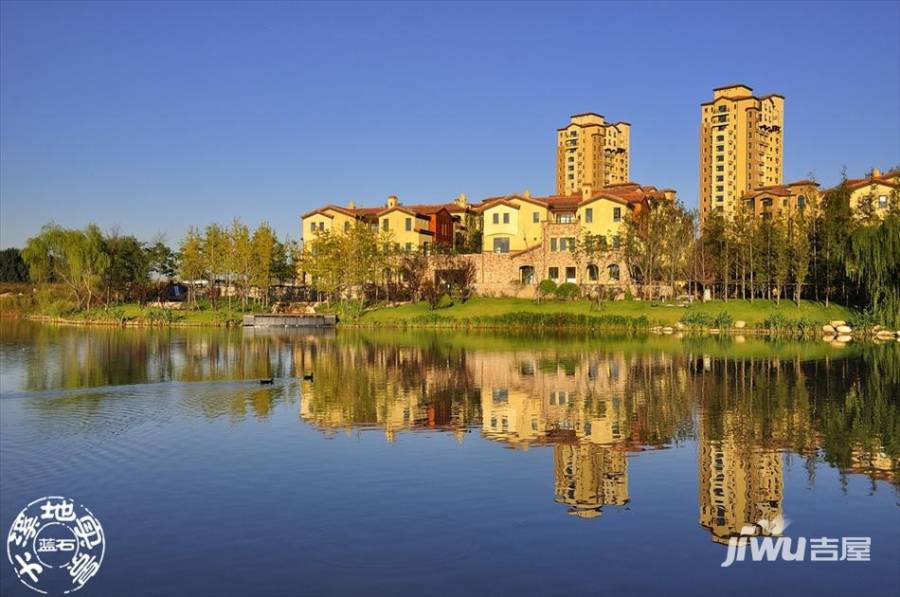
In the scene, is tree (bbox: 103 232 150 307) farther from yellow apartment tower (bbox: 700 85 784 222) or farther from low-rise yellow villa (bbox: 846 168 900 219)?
yellow apartment tower (bbox: 700 85 784 222)

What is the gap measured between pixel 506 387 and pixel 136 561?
1877 cm

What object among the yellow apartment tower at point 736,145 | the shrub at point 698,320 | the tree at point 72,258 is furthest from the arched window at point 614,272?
the yellow apartment tower at point 736,145

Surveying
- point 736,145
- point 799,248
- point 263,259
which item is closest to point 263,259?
point 263,259

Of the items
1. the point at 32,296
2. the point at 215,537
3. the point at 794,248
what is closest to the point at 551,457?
the point at 215,537

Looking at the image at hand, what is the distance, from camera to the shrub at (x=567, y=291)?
231 feet

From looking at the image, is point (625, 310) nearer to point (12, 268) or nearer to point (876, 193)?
point (876, 193)

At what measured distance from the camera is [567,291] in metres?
70.7

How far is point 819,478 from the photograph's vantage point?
610 inches

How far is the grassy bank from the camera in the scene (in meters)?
59.0

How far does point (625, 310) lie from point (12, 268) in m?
91.5

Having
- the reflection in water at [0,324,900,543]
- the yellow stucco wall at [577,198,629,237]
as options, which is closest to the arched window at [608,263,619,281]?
the yellow stucco wall at [577,198,629,237]

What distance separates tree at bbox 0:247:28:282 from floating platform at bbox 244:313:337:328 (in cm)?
6332

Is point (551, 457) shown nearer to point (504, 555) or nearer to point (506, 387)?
point (504, 555)

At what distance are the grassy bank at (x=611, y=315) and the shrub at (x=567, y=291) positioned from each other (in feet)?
7.16
